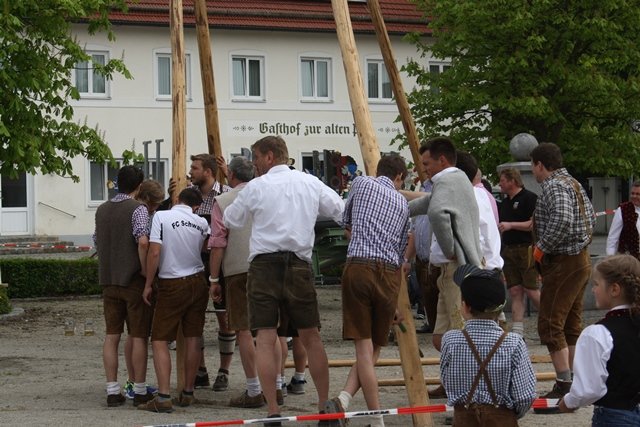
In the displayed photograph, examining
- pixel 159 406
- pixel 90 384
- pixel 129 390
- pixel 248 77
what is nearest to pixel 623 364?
pixel 159 406

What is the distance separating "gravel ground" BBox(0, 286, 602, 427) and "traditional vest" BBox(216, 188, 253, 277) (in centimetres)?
111

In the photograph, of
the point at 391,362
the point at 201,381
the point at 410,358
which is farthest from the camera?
the point at 391,362

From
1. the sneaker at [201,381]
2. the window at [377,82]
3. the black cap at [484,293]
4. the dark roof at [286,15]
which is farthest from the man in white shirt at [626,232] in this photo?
the window at [377,82]

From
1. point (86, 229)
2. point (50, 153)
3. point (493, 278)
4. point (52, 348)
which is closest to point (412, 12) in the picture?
point (86, 229)

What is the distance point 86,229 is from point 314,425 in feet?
105

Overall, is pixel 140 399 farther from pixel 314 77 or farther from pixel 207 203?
pixel 314 77

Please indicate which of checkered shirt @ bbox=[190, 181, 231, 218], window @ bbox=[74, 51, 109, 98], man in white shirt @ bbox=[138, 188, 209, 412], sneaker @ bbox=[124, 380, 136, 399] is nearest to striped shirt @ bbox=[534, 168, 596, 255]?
man in white shirt @ bbox=[138, 188, 209, 412]

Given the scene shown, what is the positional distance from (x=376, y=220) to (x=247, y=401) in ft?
7.13

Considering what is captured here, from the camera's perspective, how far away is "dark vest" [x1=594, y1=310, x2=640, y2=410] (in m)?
5.61

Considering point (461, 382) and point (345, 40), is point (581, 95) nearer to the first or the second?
point (345, 40)

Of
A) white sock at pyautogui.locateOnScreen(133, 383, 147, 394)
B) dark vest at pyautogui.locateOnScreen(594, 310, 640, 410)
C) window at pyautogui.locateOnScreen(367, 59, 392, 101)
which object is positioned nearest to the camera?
dark vest at pyautogui.locateOnScreen(594, 310, 640, 410)

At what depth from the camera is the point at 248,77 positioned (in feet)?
138

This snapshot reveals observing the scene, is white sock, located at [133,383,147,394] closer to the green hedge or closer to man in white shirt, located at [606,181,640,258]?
man in white shirt, located at [606,181,640,258]

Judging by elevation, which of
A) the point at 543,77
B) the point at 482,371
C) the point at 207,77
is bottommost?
the point at 482,371
